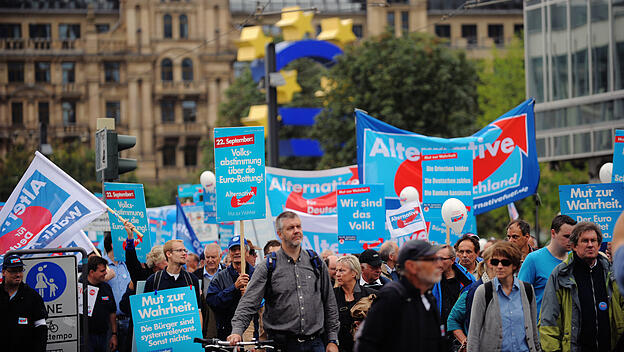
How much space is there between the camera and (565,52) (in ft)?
109

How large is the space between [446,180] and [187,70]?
70.0m

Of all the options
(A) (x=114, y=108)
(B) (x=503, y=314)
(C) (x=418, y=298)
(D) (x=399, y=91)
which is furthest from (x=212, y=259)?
(A) (x=114, y=108)

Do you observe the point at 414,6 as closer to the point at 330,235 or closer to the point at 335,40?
the point at 335,40

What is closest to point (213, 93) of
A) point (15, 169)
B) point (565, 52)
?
point (15, 169)

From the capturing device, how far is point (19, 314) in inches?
356

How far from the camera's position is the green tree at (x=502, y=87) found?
2007 inches

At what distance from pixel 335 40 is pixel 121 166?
29.1 meters

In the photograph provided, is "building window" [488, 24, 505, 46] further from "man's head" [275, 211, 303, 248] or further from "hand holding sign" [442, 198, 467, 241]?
"man's head" [275, 211, 303, 248]

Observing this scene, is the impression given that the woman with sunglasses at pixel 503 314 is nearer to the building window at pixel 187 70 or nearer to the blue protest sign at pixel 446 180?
the blue protest sign at pixel 446 180

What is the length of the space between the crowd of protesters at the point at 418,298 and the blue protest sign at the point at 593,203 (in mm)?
1121

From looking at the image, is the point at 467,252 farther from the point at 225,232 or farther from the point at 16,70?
the point at 16,70

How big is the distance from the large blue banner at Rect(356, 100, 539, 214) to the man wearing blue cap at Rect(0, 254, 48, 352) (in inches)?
292

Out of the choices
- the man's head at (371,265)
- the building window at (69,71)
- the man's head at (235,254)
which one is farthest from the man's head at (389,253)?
the building window at (69,71)

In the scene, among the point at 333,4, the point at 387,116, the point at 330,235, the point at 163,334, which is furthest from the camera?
the point at 333,4
